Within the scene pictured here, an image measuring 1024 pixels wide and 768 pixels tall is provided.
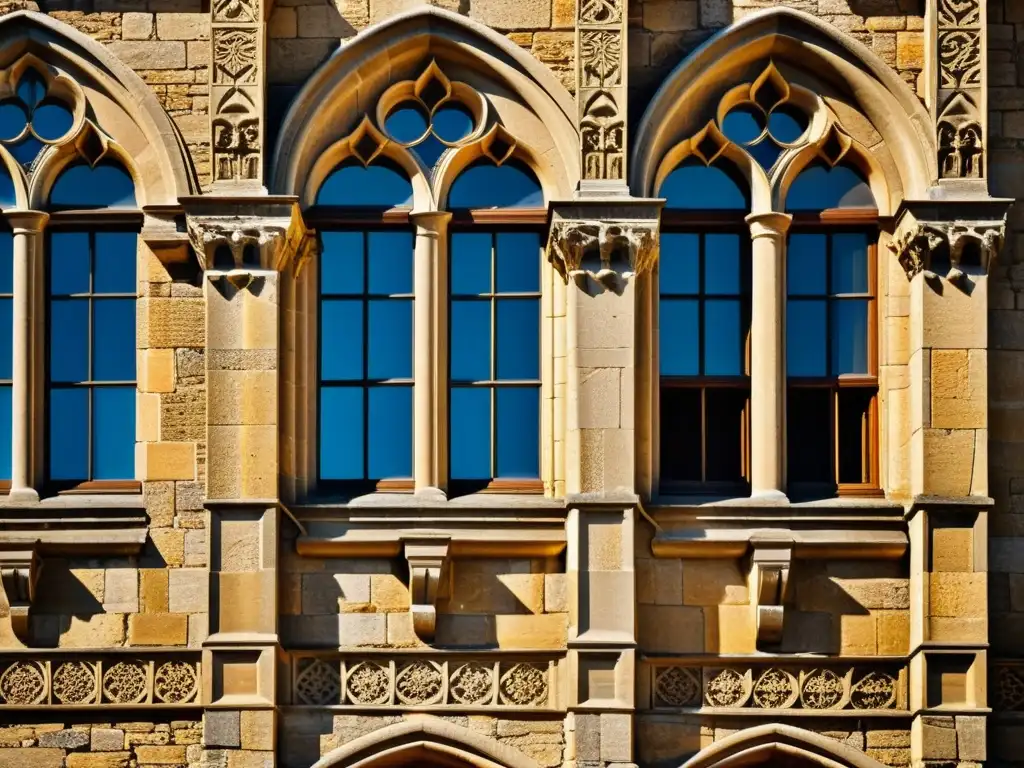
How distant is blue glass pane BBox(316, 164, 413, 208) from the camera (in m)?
24.4

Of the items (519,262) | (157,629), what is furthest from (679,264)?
(157,629)

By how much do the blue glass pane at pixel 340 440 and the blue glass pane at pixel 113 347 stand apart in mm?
1584

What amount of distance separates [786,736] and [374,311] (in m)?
4.69

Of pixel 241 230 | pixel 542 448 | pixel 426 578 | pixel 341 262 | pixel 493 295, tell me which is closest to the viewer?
pixel 426 578

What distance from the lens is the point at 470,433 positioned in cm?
2412

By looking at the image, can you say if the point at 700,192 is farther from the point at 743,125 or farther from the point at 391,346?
the point at 391,346

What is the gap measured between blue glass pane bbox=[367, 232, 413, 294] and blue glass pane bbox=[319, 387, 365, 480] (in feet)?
3.24

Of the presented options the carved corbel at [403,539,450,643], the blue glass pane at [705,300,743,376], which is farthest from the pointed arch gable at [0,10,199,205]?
the blue glass pane at [705,300,743,376]

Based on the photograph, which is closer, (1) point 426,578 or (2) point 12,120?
(1) point 426,578

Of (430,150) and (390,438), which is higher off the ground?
(430,150)

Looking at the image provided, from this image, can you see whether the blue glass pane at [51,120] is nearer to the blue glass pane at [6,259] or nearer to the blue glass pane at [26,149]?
the blue glass pane at [26,149]

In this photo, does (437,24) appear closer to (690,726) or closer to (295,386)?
(295,386)

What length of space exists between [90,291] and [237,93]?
200cm

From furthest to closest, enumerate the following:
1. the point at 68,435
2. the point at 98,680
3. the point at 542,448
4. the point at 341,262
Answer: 1. the point at 341,262
2. the point at 68,435
3. the point at 542,448
4. the point at 98,680
